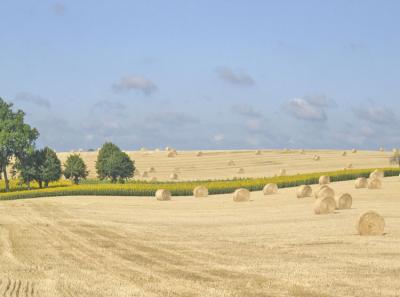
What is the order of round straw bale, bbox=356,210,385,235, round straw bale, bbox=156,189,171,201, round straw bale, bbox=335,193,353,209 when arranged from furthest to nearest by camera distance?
round straw bale, bbox=156,189,171,201 < round straw bale, bbox=335,193,353,209 < round straw bale, bbox=356,210,385,235

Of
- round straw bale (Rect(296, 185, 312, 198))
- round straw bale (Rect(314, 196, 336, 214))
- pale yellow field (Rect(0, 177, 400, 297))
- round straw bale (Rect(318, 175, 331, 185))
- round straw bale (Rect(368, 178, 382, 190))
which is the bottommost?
pale yellow field (Rect(0, 177, 400, 297))

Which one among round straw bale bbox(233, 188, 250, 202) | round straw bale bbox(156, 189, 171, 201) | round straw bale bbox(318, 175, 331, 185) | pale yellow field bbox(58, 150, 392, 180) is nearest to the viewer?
round straw bale bbox(233, 188, 250, 202)

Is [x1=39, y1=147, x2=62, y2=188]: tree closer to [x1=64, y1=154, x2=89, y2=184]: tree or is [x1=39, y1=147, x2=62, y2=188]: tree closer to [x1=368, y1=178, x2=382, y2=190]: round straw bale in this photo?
[x1=64, y1=154, x2=89, y2=184]: tree

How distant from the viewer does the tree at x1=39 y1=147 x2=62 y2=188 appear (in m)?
71.1

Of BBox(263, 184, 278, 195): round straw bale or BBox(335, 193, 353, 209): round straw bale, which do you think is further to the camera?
BBox(263, 184, 278, 195): round straw bale

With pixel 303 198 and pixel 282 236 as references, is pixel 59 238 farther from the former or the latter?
pixel 303 198

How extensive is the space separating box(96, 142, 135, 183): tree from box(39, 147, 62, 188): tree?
4809mm

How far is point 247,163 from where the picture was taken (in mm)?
87562

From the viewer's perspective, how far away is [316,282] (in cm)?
1639

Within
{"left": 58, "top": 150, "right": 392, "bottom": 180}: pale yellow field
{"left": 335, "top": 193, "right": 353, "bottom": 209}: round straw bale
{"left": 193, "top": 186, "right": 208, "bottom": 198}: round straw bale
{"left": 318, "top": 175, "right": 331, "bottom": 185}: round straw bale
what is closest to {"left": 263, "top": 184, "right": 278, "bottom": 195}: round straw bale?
{"left": 193, "top": 186, "right": 208, "bottom": 198}: round straw bale

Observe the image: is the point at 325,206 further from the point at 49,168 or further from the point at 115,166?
the point at 49,168

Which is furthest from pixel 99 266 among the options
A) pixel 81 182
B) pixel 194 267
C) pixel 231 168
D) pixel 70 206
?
pixel 231 168

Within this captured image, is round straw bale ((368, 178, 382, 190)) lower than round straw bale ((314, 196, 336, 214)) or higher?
higher

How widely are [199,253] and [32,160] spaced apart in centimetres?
5377
